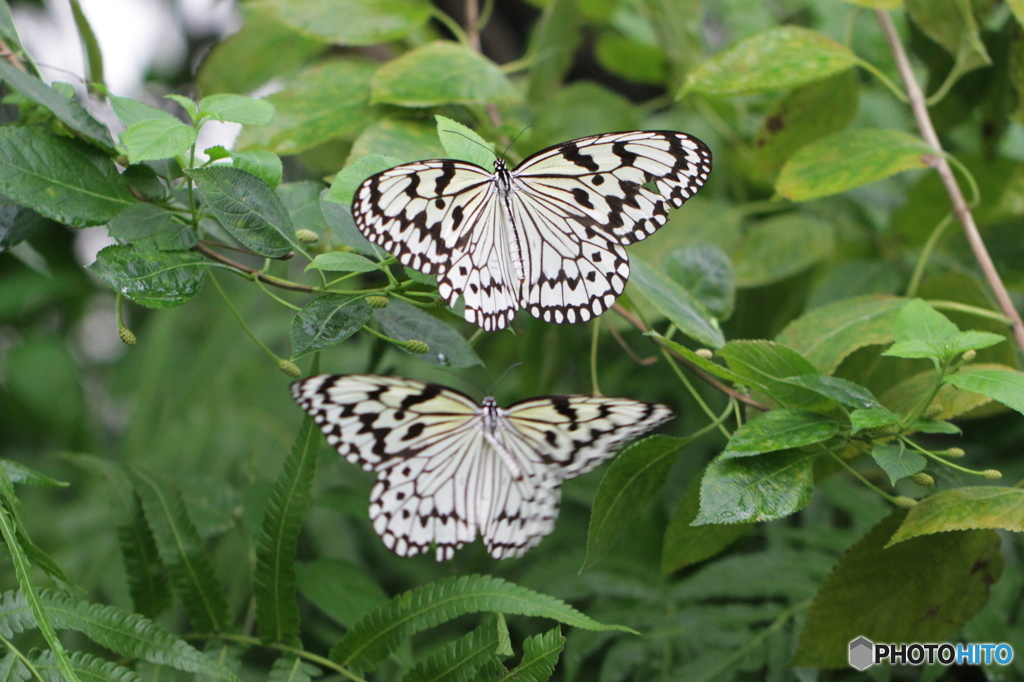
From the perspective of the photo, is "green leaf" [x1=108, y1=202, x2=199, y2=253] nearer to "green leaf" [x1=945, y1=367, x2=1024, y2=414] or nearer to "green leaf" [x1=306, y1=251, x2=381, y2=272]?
"green leaf" [x1=306, y1=251, x2=381, y2=272]

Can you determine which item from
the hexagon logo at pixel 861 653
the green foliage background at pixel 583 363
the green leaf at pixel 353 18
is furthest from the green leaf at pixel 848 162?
the green leaf at pixel 353 18

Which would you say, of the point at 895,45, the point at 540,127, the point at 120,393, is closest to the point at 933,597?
the point at 895,45

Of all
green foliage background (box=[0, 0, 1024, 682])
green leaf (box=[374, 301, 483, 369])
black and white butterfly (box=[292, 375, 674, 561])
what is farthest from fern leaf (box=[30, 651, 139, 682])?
green leaf (box=[374, 301, 483, 369])

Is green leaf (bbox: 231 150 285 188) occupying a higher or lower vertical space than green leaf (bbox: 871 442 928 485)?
higher

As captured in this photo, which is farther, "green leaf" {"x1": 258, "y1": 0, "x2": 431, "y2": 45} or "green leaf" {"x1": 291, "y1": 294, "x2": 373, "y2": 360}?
"green leaf" {"x1": 258, "y1": 0, "x2": 431, "y2": 45}

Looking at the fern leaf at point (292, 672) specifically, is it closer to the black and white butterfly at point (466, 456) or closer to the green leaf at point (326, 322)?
the black and white butterfly at point (466, 456)

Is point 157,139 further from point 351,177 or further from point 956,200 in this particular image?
point 956,200
